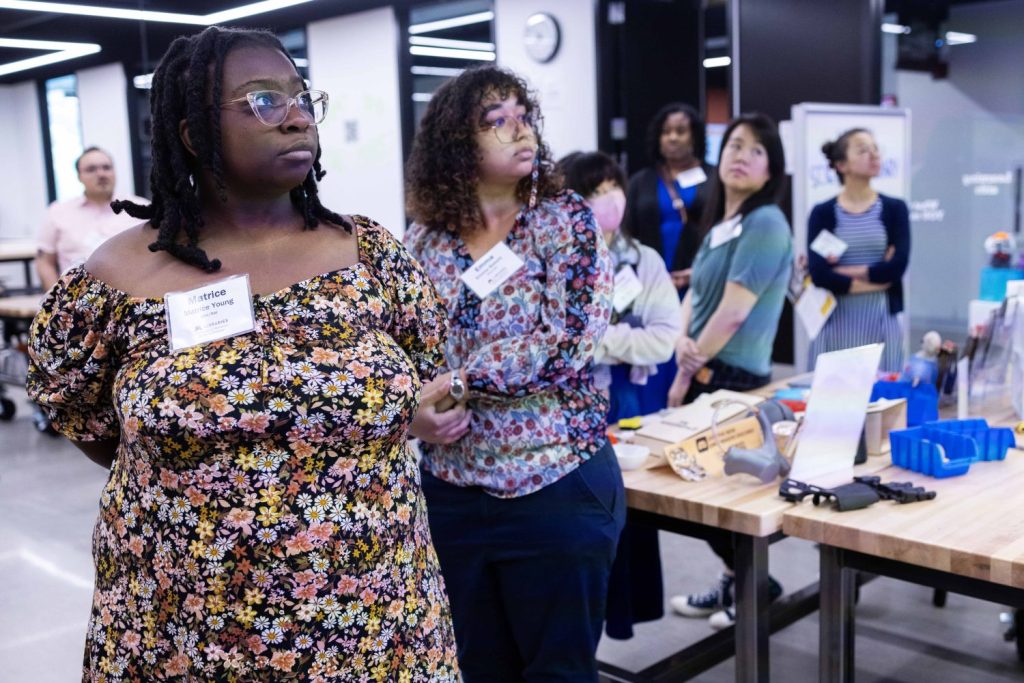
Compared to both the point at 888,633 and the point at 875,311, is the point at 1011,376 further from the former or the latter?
the point at 875,311

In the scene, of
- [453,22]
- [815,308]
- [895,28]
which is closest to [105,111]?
[815,308]

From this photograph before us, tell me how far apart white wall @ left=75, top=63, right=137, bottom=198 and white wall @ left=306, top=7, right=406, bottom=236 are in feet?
2.38

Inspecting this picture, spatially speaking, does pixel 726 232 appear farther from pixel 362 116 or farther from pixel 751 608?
pixel 362 116

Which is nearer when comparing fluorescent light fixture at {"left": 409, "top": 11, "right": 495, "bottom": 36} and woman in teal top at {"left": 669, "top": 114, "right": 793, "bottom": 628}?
woman in teal top at {"left": 669, "top": 114, "right": 793, "bottom": 628}

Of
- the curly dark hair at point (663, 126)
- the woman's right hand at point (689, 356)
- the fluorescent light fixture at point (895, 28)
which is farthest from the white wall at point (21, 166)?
the fluorescent light fixture at point (895, 28)

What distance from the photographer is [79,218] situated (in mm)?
3688

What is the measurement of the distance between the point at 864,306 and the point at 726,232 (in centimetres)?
101

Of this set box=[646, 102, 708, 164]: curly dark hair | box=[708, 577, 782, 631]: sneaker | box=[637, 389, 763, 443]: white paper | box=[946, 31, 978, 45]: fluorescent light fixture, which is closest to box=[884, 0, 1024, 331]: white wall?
box=[946, 31, 978, 45]: fluorescent light fixture

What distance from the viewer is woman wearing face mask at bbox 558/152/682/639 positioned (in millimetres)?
2689

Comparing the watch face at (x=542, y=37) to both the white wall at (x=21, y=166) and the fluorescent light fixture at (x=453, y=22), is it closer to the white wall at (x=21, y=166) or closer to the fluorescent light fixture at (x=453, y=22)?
the fluorescent light fixture at (x=453, y=22)

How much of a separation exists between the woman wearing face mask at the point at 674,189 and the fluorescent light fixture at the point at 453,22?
4.84 ft

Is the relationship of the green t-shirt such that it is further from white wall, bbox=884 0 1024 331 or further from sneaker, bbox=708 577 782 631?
white wall, bbox=884 0 1024 331

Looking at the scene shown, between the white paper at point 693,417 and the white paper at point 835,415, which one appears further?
the white paper at point 693,417

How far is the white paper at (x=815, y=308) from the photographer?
12.7ft
